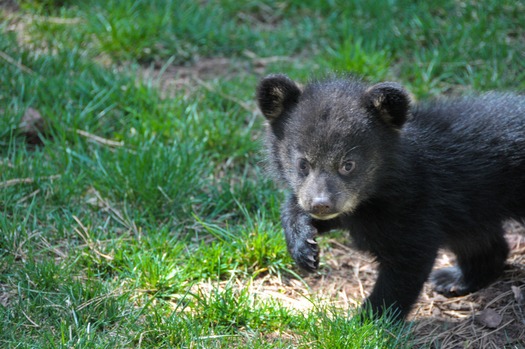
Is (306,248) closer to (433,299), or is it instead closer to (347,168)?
(347,168)

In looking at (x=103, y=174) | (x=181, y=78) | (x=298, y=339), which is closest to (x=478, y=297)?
(x=298, y=339)

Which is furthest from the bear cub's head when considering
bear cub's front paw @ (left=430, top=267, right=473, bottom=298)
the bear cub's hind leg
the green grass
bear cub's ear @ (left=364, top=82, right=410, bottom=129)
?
bear cub's front paw @ (left=430, top=267, right=473, bottom=298)

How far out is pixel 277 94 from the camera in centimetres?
580

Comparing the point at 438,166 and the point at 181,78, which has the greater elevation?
the point at 438,166

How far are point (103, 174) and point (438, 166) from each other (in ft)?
10.00

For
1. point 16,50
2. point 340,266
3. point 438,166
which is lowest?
point 340,266

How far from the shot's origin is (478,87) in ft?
27.2

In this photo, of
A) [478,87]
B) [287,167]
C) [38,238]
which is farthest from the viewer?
[478,87]

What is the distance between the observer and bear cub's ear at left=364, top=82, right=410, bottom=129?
17.9ft

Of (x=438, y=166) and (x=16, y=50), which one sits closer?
(x=438, y=166)

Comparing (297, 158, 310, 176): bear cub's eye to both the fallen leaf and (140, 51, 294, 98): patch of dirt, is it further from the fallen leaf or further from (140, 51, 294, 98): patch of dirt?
(140, 51, 294, 98): patch of dirt

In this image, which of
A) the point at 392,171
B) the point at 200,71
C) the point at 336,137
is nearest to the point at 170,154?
the point at 200,71

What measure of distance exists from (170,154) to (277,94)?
1.74 m

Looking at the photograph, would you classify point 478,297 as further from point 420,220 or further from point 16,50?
point 16,50
